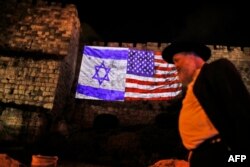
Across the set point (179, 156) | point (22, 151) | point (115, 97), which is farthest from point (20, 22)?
point (179, 156)

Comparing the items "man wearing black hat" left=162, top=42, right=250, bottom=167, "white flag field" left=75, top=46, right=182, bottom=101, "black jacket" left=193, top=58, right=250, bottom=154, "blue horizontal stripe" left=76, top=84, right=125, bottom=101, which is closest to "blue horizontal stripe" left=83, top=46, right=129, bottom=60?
"white flag field" left=75, top=46, right=182, bottom=101

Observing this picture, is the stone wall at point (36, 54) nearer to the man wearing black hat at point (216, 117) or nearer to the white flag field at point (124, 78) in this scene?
the white flag field at point (124, 78)

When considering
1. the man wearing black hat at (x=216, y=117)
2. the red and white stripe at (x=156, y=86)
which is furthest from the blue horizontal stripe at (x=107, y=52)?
the man wearing black hat at (x=216, y=117)

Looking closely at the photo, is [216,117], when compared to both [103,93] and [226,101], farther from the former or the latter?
[103,93]

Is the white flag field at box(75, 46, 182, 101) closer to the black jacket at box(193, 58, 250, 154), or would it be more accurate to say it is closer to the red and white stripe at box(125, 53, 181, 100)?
the red and white stripe at box(125, 53, 181, 100)

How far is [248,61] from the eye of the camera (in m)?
15.2

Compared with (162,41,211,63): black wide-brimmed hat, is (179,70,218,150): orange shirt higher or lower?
lower

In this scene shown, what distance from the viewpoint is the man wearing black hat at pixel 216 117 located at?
1835 mm

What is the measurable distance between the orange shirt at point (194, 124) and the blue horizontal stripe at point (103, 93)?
11.5 m

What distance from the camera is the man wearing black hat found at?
1835 millimetres

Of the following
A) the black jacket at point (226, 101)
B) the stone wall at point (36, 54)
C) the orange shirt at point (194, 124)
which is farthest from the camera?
the stone wall at point (36, 54)

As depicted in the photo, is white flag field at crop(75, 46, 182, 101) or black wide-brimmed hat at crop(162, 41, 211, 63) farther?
white flag field at crop(75, 46, 182, 101)

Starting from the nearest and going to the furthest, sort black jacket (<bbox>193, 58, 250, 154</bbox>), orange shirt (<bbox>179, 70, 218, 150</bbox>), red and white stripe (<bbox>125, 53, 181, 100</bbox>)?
black jacket (<bbox>193, 58, 250, 154</bbox>)
orange shirt (<bbox>179, 70, 218, 150</bbox>)
red and white stripe (<bbox>125, 53, 181, 100</bbox>)

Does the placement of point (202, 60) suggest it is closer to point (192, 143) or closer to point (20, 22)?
point (192, 143)
